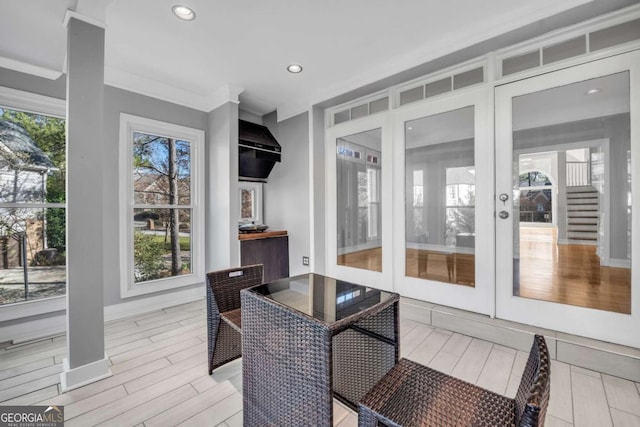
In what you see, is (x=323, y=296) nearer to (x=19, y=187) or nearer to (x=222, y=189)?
(x=222, y=189)

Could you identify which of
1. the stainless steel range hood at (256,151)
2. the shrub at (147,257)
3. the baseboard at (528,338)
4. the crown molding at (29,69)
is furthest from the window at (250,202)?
the baseboard at (528,338)

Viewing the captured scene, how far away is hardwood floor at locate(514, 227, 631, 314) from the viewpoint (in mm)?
2059

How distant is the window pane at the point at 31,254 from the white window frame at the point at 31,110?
74mm

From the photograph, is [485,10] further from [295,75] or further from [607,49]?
[295,75]

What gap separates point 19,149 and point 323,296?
319cm

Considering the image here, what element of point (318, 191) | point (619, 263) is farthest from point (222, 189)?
point (619, 263)

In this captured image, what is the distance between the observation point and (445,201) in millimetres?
Answer: 2865

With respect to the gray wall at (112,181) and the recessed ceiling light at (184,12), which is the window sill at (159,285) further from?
the recessed ceiling light at (184,12)

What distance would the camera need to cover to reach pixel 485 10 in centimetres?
213

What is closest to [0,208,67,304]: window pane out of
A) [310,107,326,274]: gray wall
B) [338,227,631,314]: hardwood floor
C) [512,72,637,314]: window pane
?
[310,107,326,274]: gray wall

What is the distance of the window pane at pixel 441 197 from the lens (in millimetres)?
2715

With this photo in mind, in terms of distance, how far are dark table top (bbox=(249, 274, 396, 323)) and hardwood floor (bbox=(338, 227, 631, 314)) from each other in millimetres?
1559

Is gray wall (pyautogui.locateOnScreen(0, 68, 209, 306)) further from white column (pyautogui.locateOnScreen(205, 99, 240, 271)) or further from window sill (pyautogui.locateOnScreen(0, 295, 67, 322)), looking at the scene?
white column (pyautogui.locateOnScreen(205, 99, 240, 271))

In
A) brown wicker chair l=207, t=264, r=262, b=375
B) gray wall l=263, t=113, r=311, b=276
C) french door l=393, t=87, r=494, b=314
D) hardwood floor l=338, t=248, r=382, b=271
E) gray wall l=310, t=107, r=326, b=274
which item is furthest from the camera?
gray wall l=263, t=113, r=311, b=276
